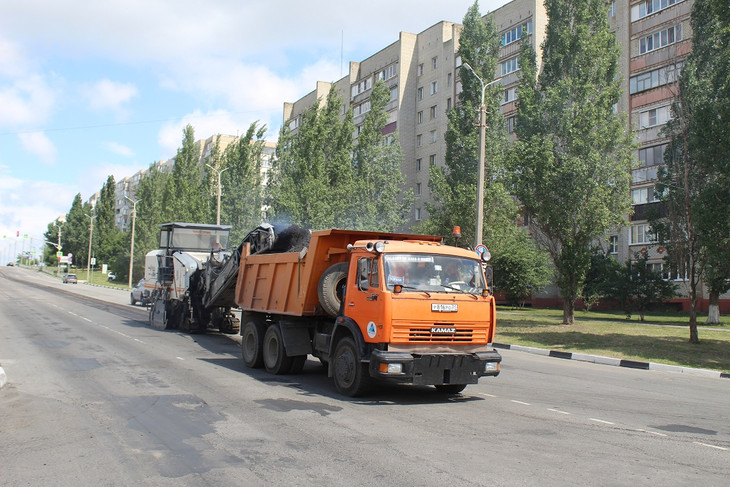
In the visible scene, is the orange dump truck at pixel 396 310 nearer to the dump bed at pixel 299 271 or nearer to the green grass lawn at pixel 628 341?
the dump bed at pixel 299 271

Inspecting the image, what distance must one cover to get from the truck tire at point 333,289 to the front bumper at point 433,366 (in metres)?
1.67

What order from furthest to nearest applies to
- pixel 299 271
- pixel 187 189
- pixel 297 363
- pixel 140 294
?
pixel 187 189, pixel 140 294, pixel 297 363, pixel 299 271

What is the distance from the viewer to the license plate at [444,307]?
355 inches

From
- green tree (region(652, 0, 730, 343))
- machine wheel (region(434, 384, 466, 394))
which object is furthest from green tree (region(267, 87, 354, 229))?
machine wheel (region(434, 384, 466, 394))

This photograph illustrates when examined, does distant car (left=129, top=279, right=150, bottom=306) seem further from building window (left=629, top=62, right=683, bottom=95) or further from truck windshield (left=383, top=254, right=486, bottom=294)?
building window (left=629, top=62, right=683, bottom=95)

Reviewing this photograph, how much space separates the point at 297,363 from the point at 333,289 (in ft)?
7.15

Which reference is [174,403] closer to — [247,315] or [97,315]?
[247,315]

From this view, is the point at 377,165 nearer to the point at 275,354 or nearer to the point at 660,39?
the point at 660,39

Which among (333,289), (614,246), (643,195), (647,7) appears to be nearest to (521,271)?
(614,246)

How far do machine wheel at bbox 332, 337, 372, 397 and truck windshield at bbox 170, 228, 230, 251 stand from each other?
12.5 meters

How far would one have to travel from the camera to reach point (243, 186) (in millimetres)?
48000

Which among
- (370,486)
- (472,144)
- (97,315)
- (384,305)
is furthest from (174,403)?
(472,144)

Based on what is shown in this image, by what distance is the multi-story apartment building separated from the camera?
40.9 meters

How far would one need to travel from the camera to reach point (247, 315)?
44.5 ft
